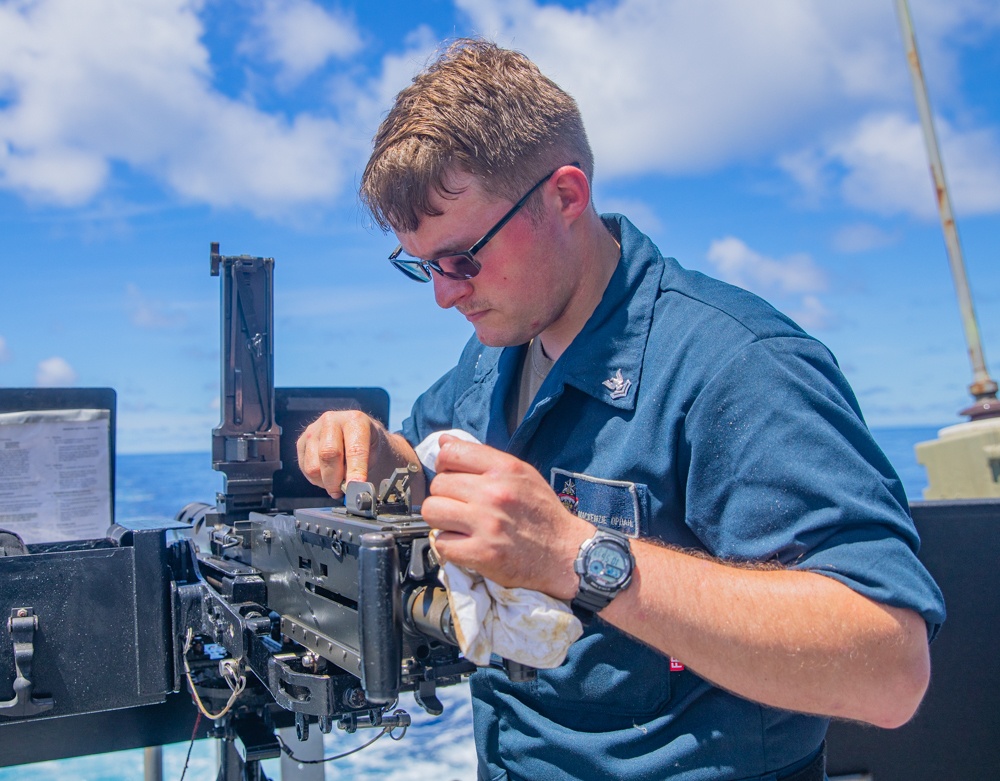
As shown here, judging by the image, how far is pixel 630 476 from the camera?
1.85m

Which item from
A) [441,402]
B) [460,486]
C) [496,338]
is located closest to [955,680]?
[441,402]

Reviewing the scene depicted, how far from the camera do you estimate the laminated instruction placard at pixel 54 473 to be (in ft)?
11.2

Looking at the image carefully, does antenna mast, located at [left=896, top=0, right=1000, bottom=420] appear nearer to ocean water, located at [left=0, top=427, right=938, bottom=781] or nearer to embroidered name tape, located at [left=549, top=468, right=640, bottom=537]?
ocean water, located at [left=0, top=427, right=938, bottom=781]

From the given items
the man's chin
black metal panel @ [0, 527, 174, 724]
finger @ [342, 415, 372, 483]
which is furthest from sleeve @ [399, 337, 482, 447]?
black metal panel @ [0, 527, 174, 724]

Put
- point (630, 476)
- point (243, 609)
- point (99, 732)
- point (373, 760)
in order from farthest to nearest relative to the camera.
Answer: point (373, 760), point (99, 732), point (243, 609), point (630, 476)

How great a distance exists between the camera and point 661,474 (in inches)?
70.6

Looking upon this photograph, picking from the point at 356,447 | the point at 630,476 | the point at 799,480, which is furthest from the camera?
the point at 356,447

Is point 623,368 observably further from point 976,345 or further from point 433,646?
point 976,345

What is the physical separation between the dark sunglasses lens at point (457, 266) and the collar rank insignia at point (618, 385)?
43 cm

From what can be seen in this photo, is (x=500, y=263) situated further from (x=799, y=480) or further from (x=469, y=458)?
(x=799, y=480)

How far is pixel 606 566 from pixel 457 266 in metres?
0.92

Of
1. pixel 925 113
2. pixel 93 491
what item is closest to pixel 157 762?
pixel 93 491

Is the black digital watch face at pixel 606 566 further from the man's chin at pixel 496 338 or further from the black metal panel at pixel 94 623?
the black metal panel at pixel 94 623

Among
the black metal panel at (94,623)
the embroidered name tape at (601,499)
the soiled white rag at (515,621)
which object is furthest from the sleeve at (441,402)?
the soiled white rag at (515,621)
